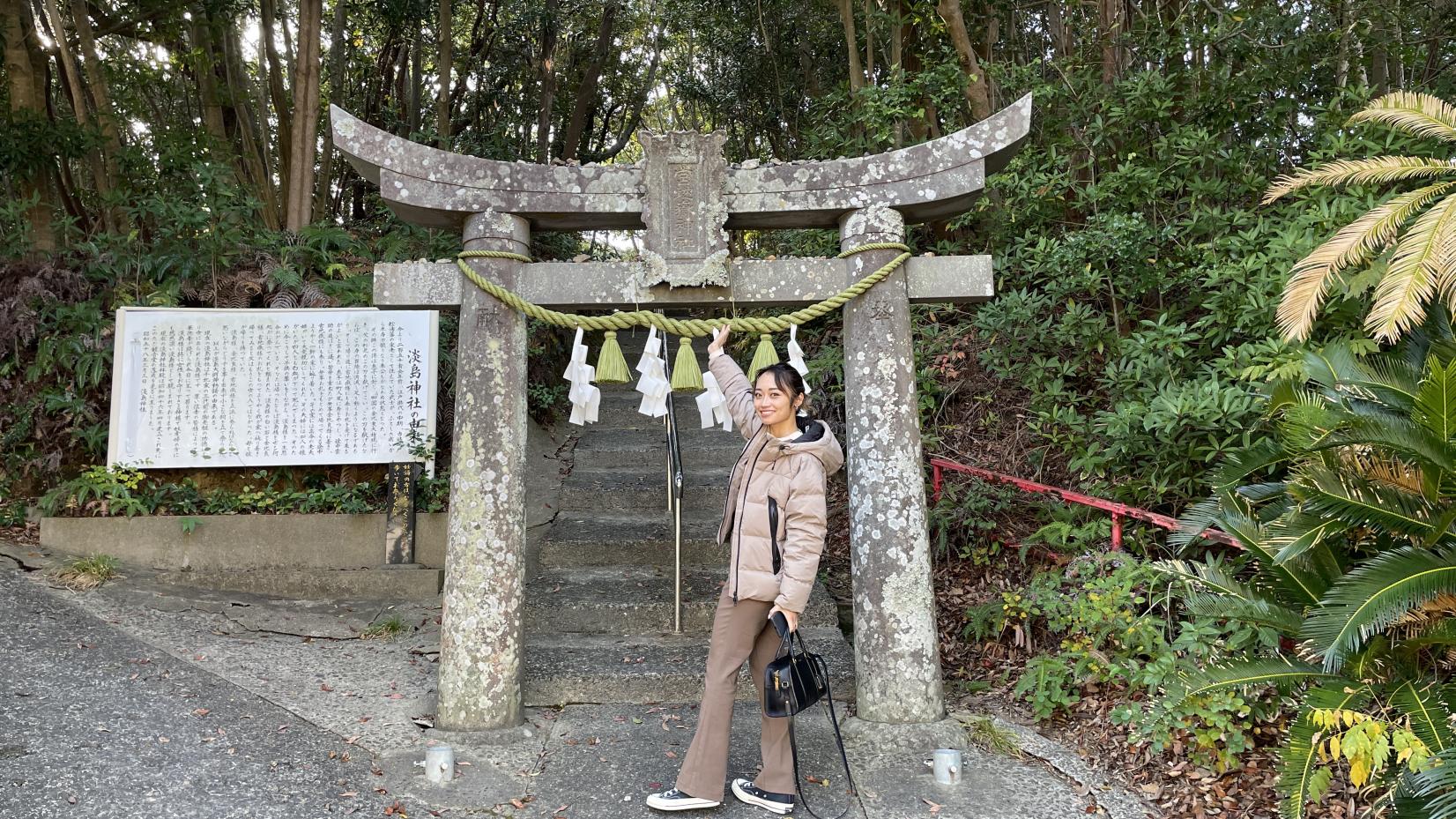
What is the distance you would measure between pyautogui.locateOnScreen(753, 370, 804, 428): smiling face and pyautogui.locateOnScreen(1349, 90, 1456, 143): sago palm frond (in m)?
4.23

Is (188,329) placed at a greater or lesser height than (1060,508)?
greater

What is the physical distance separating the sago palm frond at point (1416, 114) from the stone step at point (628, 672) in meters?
4.47

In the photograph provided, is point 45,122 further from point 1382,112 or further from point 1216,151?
point 1382,112

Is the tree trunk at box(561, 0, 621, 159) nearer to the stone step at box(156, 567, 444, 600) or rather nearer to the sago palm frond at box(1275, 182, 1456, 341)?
the stone step at box(156, 567, 444, 600)

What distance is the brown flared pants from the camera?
3.38m

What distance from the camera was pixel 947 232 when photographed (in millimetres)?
7688

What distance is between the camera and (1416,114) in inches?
196

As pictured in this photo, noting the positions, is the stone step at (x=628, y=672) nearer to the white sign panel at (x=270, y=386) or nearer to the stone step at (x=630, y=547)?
the stone step at (x=630, y=547)

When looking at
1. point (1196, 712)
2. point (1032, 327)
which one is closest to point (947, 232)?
point (1032, 327)

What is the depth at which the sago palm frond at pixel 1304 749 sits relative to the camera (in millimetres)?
3102

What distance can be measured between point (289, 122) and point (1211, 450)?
1058 cm

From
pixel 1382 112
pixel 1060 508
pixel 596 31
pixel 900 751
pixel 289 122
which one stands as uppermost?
pixel 596 31

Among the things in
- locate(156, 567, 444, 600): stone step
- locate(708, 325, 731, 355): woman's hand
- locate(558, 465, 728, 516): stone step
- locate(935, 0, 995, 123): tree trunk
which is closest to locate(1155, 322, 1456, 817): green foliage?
locate(708, 325, 731, 355): woman's hand

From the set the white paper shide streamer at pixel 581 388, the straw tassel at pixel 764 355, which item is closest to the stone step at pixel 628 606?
the white paper shide streamer at pixel 581 388
